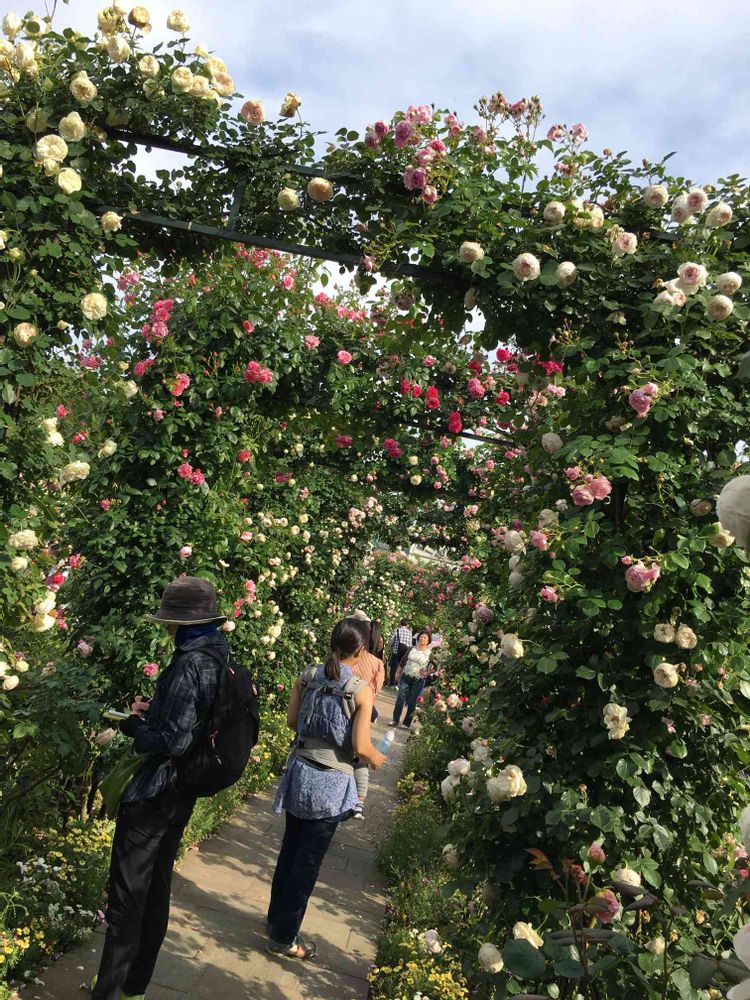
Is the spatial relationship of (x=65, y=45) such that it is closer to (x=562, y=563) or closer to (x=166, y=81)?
(x=166, y=81)

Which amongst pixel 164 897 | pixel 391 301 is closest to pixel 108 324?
pixel 391 301

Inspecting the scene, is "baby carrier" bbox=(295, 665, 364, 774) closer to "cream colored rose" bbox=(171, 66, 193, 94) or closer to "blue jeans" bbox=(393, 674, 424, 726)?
"cream colored rose" bbox=(171, 66, 193, 94)

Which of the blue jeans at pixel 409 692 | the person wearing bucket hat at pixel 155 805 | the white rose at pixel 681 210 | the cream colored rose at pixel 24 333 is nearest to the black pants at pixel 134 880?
the person wearing bucket hat at pixel 155 805

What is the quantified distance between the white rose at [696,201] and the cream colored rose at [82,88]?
6.31ft

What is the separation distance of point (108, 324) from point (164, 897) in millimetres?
1987

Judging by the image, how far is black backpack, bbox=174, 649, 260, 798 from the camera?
2.67 meters

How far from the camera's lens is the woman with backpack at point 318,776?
3.50 meters

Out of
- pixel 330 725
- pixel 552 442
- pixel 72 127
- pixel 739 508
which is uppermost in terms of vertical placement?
pixel 72 127

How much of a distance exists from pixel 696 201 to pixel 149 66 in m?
1.81

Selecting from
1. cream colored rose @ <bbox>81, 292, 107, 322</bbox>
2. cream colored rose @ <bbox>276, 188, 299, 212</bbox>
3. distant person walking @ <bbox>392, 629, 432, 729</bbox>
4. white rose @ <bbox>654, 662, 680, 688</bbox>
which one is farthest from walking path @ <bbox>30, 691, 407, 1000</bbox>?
distant person walking @ <bbox>392, 629, 432, 729</bbox>

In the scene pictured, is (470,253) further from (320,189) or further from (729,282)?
(729,282)

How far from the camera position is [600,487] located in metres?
2.41

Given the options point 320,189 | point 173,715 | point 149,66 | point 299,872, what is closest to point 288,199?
point 320,189

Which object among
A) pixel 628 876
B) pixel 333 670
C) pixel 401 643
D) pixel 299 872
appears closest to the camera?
pixel 628 876
